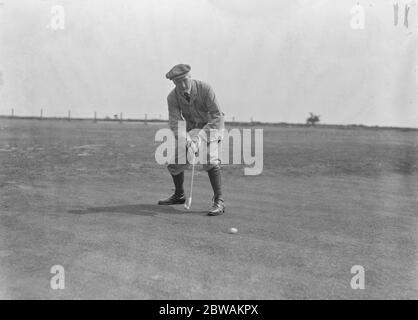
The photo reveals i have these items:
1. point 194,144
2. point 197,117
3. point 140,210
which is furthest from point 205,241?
point 197,117

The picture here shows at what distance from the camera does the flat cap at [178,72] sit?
6.62 metres

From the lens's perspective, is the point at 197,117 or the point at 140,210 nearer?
the point at 140,210

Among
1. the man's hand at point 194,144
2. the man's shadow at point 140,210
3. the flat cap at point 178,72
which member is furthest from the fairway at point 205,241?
the flat cap at point 178,72

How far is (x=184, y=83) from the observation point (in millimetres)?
6711

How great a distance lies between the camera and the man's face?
6.69 metres

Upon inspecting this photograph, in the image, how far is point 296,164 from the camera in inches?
573

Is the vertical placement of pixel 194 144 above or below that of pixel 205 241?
above

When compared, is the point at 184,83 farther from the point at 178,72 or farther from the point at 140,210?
the point at 140,210

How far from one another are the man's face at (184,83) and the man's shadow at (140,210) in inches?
65.2

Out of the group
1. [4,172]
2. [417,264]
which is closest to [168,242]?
[417,264]

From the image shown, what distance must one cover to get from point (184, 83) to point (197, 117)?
1.94 feet

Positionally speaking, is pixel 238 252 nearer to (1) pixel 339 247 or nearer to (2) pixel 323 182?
(1) pixel 339 247

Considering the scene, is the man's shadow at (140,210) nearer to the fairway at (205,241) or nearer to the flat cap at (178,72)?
the fairway at (205,241)

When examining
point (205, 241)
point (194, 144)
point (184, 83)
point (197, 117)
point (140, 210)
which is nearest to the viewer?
point (205, 241)
